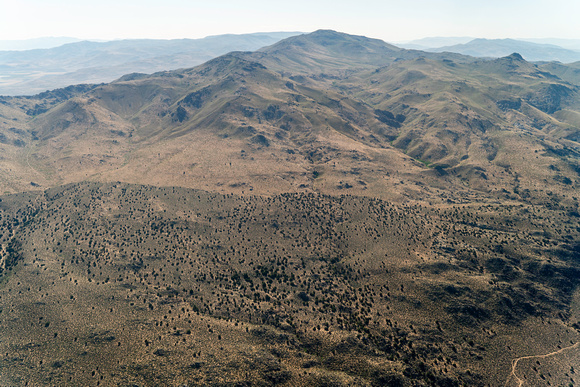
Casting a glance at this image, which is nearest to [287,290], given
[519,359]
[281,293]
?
[281,293]

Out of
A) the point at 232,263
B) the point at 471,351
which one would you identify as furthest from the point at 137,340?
the point at 471,351

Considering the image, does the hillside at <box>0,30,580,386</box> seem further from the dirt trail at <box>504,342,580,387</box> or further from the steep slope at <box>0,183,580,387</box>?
the steep slope at <box>0,183,580,387</box>

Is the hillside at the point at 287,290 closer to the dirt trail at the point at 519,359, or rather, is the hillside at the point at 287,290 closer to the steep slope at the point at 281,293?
the dirt trail at the point at 519,359

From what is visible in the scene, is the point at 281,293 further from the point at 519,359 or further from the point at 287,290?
the point at 519,359

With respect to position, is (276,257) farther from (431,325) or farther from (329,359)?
(431,325)

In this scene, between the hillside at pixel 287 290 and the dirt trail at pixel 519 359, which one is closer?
the dirt trail at pixel 519 359

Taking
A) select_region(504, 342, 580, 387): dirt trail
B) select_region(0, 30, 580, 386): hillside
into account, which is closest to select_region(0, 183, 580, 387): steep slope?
select_region(0, 30, 580, 386): hillside

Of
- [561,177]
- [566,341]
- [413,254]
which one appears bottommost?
[566,341]

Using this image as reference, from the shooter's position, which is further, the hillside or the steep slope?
the hillside

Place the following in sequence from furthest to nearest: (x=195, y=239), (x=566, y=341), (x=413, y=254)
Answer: (x=195, y=239)
(x=413, y=254)
(x=566, y=341)

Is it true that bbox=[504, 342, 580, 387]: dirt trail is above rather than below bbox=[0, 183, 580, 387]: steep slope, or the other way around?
below

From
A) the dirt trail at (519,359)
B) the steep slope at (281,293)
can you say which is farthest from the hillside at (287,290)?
the steep slope at (281,293)
